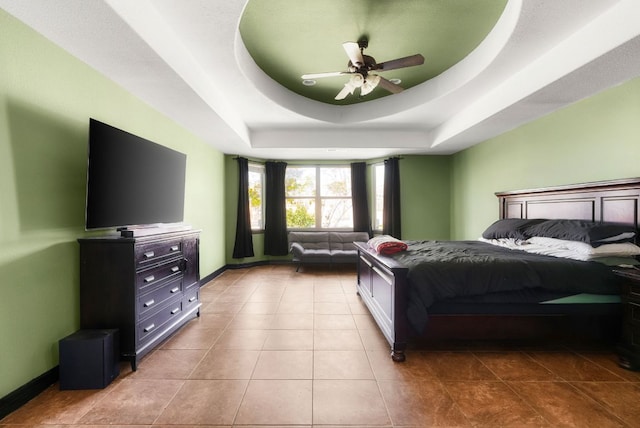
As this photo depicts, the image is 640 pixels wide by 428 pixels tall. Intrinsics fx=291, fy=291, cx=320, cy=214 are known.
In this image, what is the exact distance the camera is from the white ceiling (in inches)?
79.7

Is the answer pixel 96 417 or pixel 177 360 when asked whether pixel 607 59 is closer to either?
pixel 177 360

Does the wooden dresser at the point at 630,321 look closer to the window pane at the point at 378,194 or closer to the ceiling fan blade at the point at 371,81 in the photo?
the ceiling fan blade at the point at 371,81

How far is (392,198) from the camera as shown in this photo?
6289 mm

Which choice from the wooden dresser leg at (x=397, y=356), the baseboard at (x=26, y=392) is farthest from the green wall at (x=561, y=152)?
the baseboard at (x=26, y=392)

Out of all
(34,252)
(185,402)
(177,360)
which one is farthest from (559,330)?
(34,252)

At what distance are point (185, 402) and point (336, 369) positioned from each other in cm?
106

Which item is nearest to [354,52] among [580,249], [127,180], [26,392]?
[127,180]

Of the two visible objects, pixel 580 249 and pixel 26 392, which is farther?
pixel 580 249

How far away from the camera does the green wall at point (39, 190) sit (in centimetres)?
182

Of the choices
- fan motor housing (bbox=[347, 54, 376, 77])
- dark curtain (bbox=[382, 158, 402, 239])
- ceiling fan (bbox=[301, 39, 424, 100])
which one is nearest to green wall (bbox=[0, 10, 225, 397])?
ceiling fan (bbox=[301, 39, 424, 100])

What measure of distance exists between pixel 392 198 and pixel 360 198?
757mm

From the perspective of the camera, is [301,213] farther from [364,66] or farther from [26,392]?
[26,392]

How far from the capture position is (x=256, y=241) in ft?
21.7

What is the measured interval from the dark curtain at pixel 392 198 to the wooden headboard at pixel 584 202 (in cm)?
231
